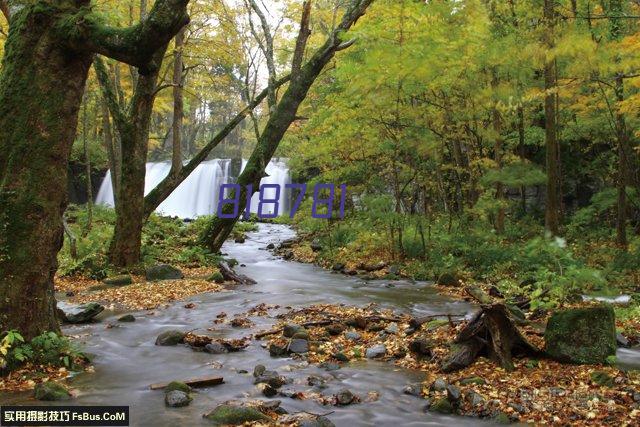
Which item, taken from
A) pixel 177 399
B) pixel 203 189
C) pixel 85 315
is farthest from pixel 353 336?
pixel 203 189

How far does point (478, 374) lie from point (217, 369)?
2.80 metres

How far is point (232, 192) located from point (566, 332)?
10.1 m

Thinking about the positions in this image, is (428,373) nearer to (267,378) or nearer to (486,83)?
(267,378)

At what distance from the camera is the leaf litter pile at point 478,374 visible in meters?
4.28

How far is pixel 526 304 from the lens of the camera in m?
8.18

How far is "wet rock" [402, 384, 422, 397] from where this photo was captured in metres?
4.89

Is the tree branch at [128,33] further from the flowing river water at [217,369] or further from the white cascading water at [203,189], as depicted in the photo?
the white cascading water at [203,189]

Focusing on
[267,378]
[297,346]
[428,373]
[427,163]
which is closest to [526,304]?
[428,373]

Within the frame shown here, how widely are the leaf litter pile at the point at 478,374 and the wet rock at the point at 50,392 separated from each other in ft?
8.06

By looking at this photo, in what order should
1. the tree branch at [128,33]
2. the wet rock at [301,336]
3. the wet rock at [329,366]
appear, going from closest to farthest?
1. the tree branch at [128,33]
2. the wet rock at [329,366]
3. the wet rock at [301,336]

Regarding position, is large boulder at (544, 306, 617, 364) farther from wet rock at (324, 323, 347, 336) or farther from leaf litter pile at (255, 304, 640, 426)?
wet rock at (324, 323, 347, 336)

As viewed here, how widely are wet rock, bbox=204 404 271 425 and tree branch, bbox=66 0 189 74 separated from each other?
3.34 meters

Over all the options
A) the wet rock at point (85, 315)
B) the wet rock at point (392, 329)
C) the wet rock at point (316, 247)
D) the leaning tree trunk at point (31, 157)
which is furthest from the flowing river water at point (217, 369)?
the wet rock at point (316, 247)

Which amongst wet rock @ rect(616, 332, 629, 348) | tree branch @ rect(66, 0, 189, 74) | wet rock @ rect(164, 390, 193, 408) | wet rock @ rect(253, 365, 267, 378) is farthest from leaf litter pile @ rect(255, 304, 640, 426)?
tree branch @ rect(66, 0, 189, 74)
